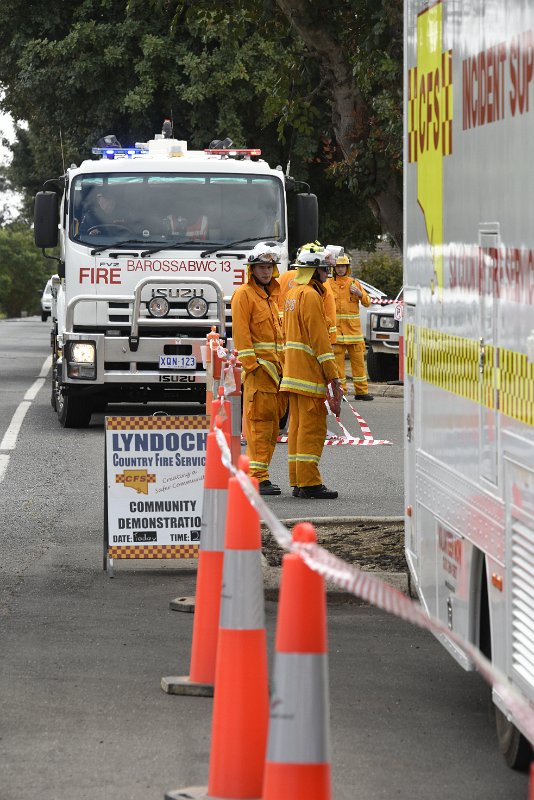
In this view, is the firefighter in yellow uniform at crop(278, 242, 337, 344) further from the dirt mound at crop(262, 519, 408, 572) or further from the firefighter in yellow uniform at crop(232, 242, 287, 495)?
the dirt mound at crop(262, 519, 408, 572)

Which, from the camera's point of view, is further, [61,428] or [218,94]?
[218,94]

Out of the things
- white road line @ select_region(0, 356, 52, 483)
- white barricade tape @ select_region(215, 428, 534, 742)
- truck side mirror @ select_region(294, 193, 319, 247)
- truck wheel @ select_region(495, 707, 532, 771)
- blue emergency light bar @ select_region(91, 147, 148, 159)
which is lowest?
white road line @ select_region(0, 356, 52, 483)

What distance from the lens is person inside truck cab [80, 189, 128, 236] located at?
17.1 meters

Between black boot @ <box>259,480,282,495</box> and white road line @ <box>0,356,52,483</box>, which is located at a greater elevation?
black boot @ <box>259,480,282,495</box>

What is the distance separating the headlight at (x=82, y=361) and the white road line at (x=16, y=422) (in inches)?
36.1

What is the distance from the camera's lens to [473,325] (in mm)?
5293

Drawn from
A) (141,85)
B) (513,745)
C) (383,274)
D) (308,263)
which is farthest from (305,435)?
(383,274)

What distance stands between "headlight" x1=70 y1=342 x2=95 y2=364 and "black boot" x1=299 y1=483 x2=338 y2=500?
5376 millimetres

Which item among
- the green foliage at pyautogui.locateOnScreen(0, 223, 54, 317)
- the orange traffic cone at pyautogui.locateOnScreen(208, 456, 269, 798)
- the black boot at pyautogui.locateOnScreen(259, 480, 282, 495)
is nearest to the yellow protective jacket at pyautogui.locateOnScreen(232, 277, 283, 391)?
the black boot at pyautogui.locateOnScreen(259, 480, 282, 495)

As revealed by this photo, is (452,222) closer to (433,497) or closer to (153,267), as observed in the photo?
(433,497)

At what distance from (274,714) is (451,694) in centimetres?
280

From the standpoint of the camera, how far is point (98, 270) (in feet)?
56.0

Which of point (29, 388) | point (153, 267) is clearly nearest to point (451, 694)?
point (153, 267)

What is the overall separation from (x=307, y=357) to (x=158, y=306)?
5.60 meters
